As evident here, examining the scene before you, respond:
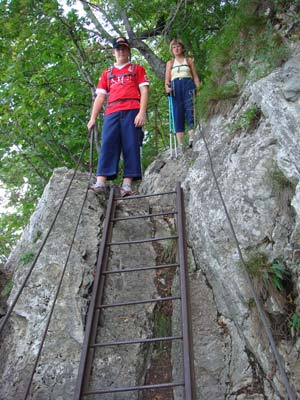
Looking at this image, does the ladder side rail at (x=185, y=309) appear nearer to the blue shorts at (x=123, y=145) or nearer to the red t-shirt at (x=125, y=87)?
the blue shorts at (x=123, y=145)

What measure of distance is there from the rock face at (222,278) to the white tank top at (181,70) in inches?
82.6

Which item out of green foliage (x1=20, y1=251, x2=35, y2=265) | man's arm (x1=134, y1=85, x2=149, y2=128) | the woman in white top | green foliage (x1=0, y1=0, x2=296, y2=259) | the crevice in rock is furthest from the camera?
green foliage (x1=0, y1=0, x2=296, y2=259)

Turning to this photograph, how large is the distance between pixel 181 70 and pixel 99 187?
268cm

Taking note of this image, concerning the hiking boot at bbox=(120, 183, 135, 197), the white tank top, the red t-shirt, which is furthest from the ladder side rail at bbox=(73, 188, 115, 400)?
the white tank top

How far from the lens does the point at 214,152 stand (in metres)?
5.54

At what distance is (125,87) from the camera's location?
20.6 feet

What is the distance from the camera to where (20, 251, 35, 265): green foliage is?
5.29 m

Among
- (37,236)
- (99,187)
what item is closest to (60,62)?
(99,187)

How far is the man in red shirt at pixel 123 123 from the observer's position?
6.23m

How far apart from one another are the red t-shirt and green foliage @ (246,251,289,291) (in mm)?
3085

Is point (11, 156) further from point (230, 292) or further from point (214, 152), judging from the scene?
point (230, 292)

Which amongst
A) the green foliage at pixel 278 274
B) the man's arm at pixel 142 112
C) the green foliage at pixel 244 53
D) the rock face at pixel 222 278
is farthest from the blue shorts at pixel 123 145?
the green foliage at pixel 278 274

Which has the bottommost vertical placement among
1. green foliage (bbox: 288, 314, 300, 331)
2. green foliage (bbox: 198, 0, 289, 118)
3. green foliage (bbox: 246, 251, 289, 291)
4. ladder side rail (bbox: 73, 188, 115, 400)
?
ladder side rail (bbox: 73, 188, 115, 400)

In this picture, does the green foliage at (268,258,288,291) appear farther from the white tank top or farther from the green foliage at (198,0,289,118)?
the white tank top
